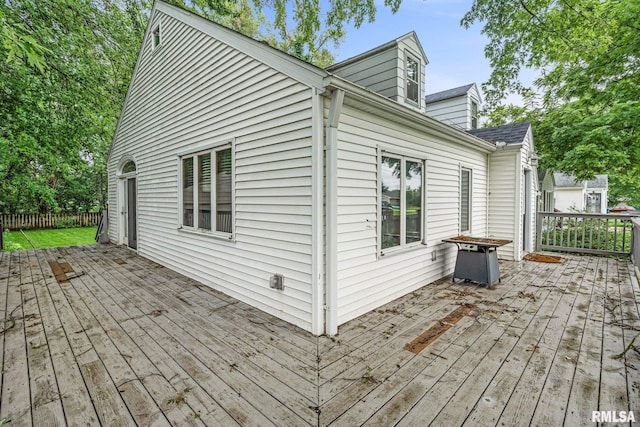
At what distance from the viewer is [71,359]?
2.56 metres

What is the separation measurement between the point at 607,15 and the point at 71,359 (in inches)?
438

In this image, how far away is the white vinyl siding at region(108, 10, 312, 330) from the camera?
10.5 ft

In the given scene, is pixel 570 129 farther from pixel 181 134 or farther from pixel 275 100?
pixel 181 134

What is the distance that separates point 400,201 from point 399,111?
1227mm

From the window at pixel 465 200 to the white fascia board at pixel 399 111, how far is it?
621 mm

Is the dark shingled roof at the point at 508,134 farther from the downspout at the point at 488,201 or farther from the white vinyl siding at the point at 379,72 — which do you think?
the white vinyl siding at the point at 379,72

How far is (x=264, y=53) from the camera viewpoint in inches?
138

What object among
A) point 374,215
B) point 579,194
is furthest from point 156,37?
point 579,194

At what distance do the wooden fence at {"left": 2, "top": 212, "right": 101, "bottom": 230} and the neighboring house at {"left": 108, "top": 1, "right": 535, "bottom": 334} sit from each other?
35.1ft

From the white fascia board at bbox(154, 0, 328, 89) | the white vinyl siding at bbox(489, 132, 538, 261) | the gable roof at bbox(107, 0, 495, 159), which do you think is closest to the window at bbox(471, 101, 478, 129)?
the white vinyl siding at bbox(489, 132, 538, 261)

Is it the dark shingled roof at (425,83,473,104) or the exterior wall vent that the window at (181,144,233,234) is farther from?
the dark shingled roof at (425,83,473,104)

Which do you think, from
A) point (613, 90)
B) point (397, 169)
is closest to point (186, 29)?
point (397, 169)

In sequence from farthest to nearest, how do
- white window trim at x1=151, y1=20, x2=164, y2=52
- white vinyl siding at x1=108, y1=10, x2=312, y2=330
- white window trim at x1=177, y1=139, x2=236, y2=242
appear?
1. white window trim at x1=151, y1=20, x2=164, y2=52
2. white window trim at x1=177, y1=139, x2=236, y2=242
3. white vinyl siding at x1=108, y1=10, x2=312, y2=330

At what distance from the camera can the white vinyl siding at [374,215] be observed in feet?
10.7
